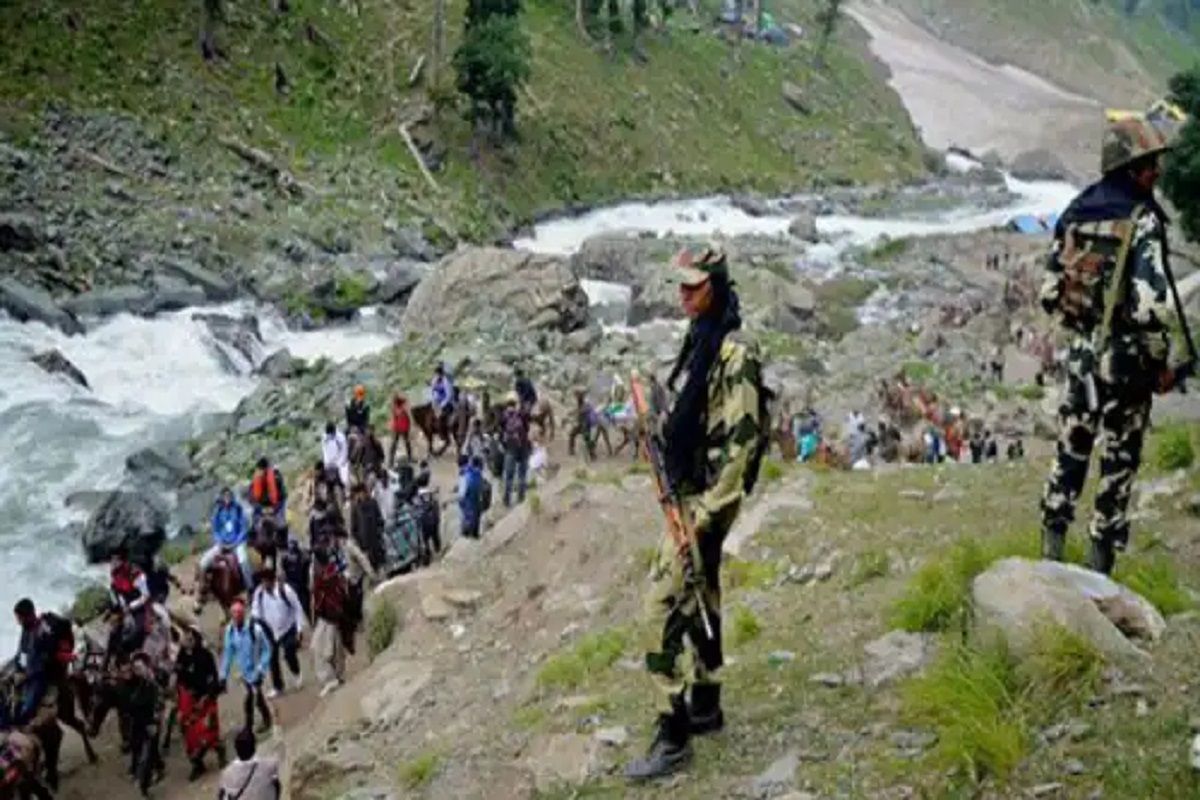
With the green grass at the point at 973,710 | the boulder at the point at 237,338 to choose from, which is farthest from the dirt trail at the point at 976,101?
the green grass at the point at 973,710

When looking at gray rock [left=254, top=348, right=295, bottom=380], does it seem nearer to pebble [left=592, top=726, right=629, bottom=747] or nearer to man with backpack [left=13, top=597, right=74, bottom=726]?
man with backpack [left=13, top=597, right=74, bottom=726]

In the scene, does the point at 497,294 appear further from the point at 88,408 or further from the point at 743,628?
the point at 743,628

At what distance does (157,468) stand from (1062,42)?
14156 centimetres

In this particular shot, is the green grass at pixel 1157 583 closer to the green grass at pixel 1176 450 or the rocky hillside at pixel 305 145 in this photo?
the green grass at pixel 1176 450

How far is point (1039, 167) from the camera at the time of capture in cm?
9825

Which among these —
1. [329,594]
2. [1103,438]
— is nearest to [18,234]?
[329,594]

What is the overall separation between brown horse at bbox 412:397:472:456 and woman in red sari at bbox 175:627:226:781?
10.7 metres

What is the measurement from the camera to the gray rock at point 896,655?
696 cm

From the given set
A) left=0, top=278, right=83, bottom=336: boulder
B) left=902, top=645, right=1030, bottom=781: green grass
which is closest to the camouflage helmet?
left=902, top=645, right=1030, bottom=781: green grass

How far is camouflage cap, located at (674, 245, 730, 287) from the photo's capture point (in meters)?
5.89

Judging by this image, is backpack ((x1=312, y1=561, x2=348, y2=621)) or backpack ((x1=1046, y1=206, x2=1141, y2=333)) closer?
backpack ((x1=1046, y1=206, x2=1141, y2=333))

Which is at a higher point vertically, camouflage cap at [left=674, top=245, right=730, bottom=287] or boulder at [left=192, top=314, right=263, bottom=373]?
camouflage cap at [left=674, top=245, right=730, bottom=287]

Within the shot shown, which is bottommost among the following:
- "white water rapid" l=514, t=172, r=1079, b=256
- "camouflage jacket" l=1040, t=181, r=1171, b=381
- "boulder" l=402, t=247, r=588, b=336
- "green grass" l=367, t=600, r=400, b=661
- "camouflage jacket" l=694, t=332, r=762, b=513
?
"white water rapid" l=514, t=172, r=1079, b=256

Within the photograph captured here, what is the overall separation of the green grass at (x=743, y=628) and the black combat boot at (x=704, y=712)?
1900mm
